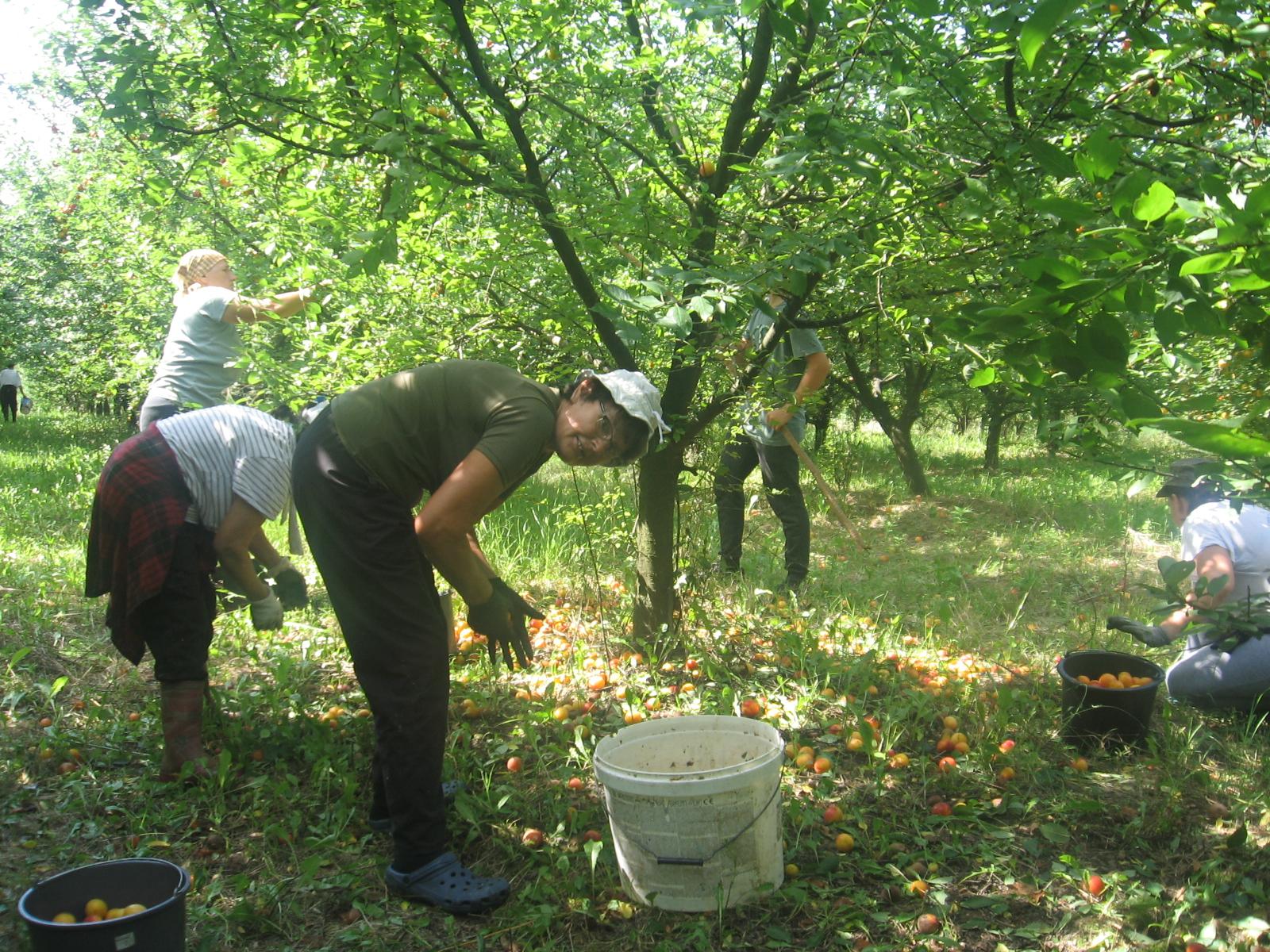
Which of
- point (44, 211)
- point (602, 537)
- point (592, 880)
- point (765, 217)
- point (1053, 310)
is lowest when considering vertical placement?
point (592, 880)

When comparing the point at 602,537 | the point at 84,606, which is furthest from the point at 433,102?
the point at 84,606

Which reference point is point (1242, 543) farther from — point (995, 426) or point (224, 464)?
point (995, 426)

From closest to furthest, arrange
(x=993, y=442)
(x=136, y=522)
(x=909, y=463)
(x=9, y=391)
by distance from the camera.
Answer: (x=136, y=522) → (x=909, y=463) → (x=993, y=442) → (x=9, y=391)

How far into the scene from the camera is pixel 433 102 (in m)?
3.57

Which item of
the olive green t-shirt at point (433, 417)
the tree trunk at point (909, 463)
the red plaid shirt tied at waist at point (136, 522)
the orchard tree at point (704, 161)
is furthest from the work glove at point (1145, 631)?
the tree trunk at point (909, 463)

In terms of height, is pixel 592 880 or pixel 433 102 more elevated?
pixel 433 102

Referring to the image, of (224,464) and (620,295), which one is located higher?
(620,295)

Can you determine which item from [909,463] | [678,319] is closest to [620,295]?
[678,319]

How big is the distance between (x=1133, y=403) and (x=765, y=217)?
7.06 feet

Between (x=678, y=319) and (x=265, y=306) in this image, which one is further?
(x=265, y=306)

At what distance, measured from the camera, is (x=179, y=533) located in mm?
3070

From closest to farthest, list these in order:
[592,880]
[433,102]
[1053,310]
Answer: [1053,310]
[592,880]
[433,102]

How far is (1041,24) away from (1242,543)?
9.89ft

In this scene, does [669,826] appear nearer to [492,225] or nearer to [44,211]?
[492,225]
